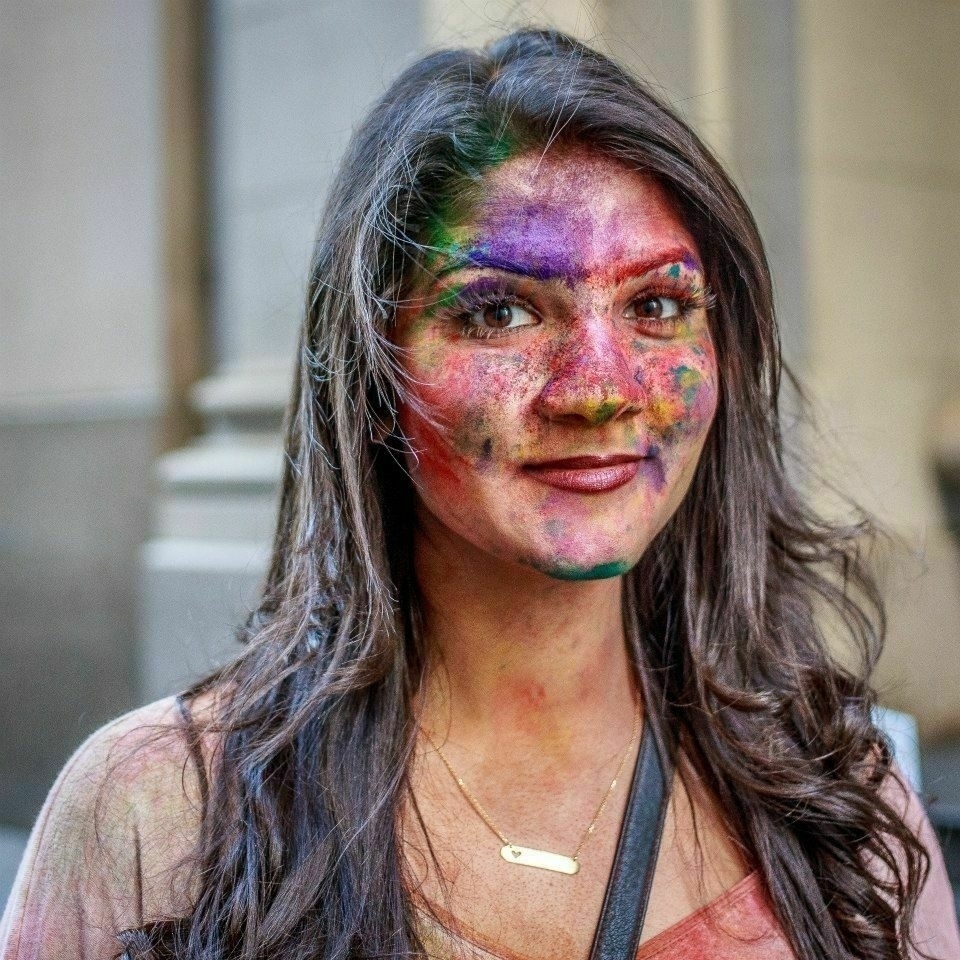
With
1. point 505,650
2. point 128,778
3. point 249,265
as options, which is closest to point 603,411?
point 505,650

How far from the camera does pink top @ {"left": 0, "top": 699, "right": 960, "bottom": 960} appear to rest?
5.98ft

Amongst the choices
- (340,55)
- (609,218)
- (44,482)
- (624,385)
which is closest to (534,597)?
(624,385)

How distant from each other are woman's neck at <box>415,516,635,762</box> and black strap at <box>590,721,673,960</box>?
0.10 m

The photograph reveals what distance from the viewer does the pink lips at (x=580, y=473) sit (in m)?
1.85

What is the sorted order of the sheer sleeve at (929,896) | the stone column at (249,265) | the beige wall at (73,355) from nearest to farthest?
1. the sheer sleeve at (929,896)
2. the stone column at (249,265)
3. the beige wall at (73,355)

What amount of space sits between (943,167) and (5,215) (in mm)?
4845

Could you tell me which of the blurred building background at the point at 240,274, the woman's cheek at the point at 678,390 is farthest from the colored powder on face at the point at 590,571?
the blurred building background at the point at 240,274

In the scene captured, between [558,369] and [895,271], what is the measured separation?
352cm

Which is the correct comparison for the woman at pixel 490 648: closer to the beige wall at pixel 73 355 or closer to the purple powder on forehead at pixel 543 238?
the purple powder on forehead at pixel 543 238

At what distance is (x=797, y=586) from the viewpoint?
95.5 inches

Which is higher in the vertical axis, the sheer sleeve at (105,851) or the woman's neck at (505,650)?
the woman's neck at (505,650)

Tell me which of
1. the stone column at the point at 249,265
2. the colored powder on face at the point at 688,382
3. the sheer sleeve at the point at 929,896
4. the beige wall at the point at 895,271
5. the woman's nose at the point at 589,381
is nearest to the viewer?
the woman's nose at the point at 589,381

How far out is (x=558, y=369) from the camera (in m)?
1.84

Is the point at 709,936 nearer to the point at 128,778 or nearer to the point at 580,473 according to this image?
the point at 580,473
